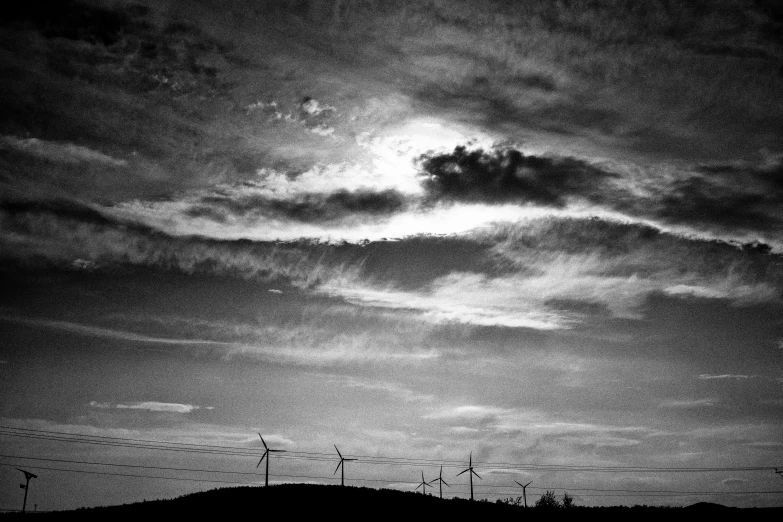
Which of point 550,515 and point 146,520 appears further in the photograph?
point 550,515

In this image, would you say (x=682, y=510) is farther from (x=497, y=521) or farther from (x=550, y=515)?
(x=497, y=521)

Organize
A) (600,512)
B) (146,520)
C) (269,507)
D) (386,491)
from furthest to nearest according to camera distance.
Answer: (386,491) → (600,512) → (269,507) → (146,520)

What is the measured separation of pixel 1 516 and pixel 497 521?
271ft

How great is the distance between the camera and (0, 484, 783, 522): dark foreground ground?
108250 mm

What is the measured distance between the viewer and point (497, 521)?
110 meters

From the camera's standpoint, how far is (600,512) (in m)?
119

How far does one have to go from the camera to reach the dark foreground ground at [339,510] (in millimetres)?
108250

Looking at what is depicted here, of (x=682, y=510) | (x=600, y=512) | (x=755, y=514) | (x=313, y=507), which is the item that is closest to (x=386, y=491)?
(x=313, y=507)

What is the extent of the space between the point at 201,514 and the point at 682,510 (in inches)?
3209

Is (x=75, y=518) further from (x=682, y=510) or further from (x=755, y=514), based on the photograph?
(x=755, y=514)

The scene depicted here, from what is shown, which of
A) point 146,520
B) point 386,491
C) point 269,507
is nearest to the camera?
point 146,520

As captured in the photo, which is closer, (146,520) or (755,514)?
(146,520)

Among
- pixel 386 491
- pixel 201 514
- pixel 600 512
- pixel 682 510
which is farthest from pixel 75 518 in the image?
pixel 682 510

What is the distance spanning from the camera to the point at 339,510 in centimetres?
11131
